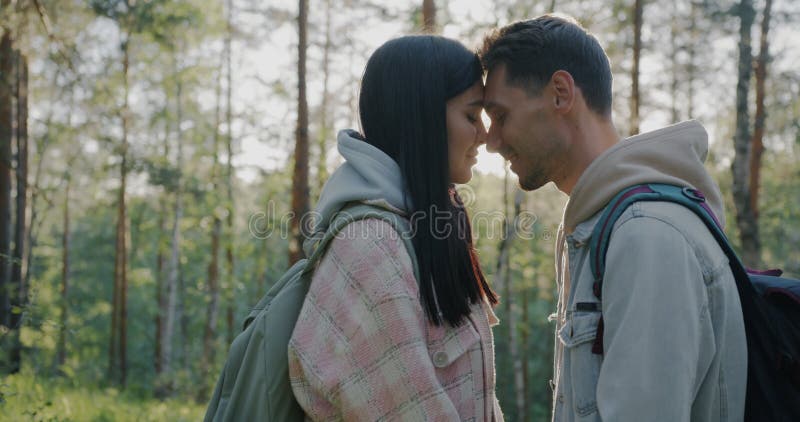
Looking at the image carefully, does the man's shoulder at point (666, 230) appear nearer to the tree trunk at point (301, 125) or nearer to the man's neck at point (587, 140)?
the man's neck at point (587, 140)

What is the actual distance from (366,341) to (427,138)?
2.38 feet

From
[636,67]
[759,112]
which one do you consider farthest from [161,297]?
[759,112]

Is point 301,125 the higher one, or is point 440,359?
point 301,125

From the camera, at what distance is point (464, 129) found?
96.3 inches

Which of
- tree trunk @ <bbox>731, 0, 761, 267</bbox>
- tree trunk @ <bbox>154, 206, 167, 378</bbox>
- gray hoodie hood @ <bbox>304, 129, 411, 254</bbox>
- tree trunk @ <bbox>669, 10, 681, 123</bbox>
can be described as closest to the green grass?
gray hoodie hood @ <bbox>304, 129, 411, 254</bbox>

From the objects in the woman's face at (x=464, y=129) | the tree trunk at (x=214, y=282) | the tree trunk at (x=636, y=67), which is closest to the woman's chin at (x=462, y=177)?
the woman's face at (x=464, y=129)

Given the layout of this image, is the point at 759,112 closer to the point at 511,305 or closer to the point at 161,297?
the point at 511,305

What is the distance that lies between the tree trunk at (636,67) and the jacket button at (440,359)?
12.0 metres

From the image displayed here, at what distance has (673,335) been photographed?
5.41ft

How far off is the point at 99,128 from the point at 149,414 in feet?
47.1

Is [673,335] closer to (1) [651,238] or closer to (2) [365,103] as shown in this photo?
(1) [651,238]

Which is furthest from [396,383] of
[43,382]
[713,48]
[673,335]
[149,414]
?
[713,48]

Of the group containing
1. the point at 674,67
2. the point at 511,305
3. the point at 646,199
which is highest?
the point at 674,67

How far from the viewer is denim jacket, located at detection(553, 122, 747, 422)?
5.40ft
